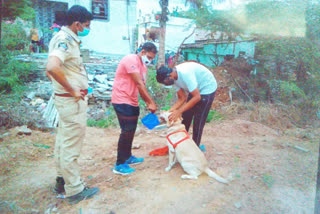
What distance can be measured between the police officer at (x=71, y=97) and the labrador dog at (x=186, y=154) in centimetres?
124

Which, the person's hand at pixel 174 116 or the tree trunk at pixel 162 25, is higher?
the tree trunk at pixel 162 25

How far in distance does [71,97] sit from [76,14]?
→ 93 cm

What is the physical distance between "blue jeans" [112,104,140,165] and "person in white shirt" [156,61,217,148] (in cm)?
55

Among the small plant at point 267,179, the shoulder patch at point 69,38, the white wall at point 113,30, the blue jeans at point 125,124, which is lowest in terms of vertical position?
the small plant at point 267,179

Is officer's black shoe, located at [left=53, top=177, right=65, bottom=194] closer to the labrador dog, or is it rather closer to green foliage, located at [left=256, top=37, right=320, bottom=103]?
the labrador dog

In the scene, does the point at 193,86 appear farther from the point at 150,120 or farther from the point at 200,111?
the point at 150,120

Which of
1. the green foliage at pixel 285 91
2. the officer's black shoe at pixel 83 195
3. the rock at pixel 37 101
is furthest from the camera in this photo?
the rock at pixel 37 101

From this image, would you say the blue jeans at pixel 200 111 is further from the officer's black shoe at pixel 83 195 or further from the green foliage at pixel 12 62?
the green foliage at pixel 12 62

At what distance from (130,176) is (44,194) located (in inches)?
45.0

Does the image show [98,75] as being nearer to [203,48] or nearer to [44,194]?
[203,48]

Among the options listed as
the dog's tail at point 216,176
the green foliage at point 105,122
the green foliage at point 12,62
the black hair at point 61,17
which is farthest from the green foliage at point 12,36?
the dog's tail at point 216,176

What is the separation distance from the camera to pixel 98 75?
1029cm

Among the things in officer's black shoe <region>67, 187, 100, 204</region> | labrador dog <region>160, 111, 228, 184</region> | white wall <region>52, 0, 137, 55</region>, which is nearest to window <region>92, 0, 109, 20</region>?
white wall <region>52, 0, 137, 55</region>

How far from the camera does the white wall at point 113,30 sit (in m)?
14.7
